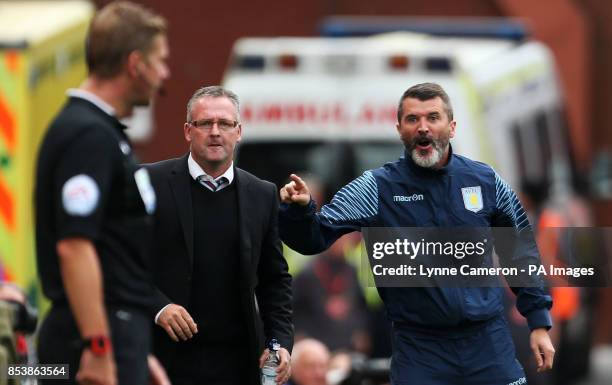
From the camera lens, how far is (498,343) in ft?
22.6

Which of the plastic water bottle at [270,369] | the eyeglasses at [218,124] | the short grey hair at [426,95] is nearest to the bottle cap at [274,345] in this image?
the plastic water bottle at [270,369]

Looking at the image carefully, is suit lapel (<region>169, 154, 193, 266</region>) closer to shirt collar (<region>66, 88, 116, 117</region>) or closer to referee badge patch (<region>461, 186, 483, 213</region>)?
referee badge patch (<region>461, 186, 483, 213</region>)

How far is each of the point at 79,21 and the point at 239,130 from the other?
601 cm

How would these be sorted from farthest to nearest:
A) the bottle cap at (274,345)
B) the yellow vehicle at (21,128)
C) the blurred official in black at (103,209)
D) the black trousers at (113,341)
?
the yellow vehicle at (21,128), the bottle cap at (274,345), the black trousers at (113,341), the blurred official in black at (103,209)

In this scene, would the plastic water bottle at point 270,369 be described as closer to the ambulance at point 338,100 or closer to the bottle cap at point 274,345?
the bottle cap at point 274,345

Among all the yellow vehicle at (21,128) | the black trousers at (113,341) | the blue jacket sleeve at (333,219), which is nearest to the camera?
the black trousers at (113,341)

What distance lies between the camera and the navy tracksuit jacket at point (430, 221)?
675cm

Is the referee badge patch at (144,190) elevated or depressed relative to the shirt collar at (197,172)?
depressed

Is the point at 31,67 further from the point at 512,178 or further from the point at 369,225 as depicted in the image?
the point at 369,225

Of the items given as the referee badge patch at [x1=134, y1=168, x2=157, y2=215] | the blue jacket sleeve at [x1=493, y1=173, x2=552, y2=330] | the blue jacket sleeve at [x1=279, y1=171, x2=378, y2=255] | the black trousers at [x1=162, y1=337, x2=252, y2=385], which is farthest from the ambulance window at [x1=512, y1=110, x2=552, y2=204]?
the referee badge patch at [x1=134, y1=168, x2=157, y2=215]

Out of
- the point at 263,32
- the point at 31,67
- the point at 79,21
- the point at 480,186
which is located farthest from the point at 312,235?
the point at 263,32

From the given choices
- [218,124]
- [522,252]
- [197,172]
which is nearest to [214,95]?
[218,124]

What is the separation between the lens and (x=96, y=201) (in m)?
5.19

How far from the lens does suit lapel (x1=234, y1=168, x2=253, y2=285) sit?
270 inches
